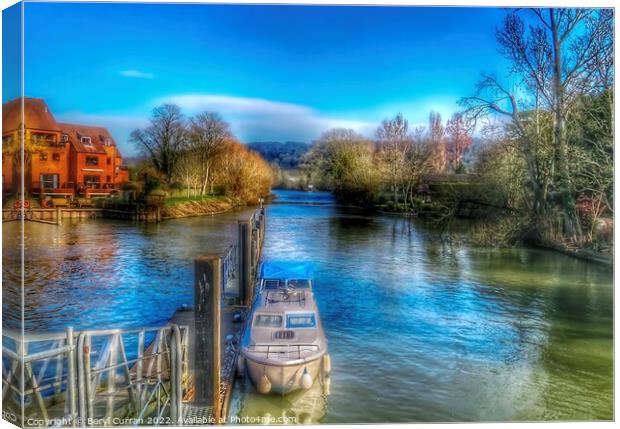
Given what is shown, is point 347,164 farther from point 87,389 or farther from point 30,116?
point 87,389

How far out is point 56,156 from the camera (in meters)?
3.73

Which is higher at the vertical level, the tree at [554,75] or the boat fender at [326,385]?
the tree at [554,75]

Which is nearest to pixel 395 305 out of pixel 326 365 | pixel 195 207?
pixel 326 365

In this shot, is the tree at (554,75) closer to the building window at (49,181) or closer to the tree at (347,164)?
the tree at (347,164)

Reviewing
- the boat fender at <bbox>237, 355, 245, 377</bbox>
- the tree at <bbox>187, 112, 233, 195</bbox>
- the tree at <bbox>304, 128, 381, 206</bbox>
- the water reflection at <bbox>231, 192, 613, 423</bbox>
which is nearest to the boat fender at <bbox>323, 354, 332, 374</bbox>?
the water reflection at <bbox>231, 192, 613, 423</bbox>

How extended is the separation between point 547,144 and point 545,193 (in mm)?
436

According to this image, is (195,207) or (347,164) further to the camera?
(195,207)

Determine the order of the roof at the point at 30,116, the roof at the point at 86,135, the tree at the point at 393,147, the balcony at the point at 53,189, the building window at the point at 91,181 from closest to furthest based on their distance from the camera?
1. the roof at the point at 30,116
2. the balcony at the point at 53,189
3. the roof at the point at 86,135
4. the building window at the point at 91,181
5. the tree at the point at 393,147

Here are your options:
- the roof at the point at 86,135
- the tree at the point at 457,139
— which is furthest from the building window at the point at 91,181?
the tree at the point at 457,139

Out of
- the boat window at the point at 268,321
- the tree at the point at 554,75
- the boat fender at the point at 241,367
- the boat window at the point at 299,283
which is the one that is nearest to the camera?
the boat fender at the point at 241,367

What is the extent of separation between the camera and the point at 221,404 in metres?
3.56

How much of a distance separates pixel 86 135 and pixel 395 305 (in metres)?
2.92

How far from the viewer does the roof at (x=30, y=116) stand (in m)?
3.35

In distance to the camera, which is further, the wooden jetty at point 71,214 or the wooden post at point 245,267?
the wooden post at point 245,267
